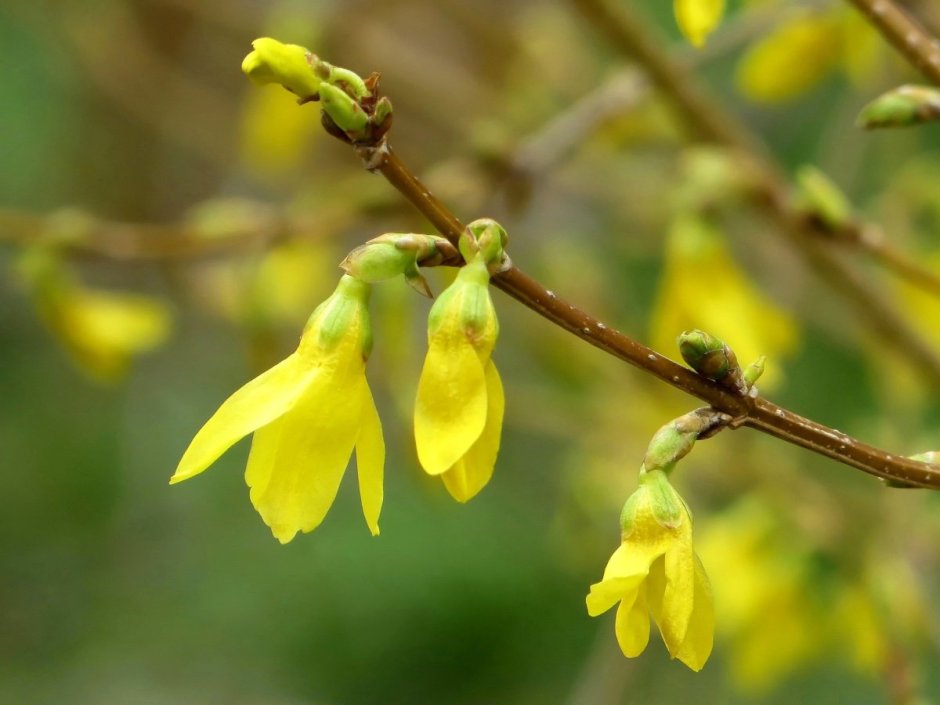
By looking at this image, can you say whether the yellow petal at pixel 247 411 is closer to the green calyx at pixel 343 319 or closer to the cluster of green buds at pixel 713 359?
the green calyx at pixel 343 319

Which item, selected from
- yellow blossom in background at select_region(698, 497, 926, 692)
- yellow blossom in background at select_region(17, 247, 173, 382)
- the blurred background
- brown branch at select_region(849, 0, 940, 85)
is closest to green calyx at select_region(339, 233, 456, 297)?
brown branch at select_region(849, 0, 940, 85)

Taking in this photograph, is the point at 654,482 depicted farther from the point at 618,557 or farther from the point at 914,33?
the point at 914,33

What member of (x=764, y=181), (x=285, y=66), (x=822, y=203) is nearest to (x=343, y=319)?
(x=285, y=66)

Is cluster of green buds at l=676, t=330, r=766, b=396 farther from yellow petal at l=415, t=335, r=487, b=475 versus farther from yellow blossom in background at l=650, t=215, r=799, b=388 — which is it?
yellow blossom in background at l=650, t=215, r=799, b=388

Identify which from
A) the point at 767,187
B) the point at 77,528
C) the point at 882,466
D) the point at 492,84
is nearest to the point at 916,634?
the point at 767,187

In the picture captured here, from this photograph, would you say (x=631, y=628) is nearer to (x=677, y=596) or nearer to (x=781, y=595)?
(x=677, y=596)
